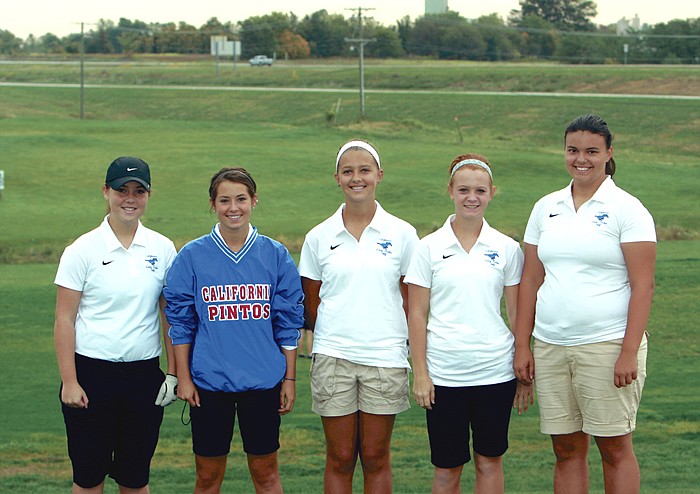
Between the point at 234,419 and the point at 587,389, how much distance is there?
1403mm

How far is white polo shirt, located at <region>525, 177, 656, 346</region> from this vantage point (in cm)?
407

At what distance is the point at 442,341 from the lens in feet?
13.8

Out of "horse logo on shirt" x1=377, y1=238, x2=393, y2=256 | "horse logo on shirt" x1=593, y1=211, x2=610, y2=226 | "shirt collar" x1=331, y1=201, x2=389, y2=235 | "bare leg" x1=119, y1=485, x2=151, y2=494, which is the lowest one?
"bare leg" x1=119, y1=485, x2=151, y2=494

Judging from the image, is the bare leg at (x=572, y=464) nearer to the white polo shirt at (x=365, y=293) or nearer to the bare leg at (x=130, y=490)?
the white polo shirt at (x=365, y=293)

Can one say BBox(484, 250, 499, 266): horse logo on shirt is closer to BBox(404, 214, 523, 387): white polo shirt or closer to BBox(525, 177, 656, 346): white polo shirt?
BBox(404, 214, 523, 387): white polo shirt

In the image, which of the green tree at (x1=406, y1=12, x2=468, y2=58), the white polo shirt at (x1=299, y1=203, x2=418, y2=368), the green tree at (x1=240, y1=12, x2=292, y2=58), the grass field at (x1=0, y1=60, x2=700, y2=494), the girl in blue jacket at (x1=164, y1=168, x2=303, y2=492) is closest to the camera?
the girl in blue jacket at (x1=164, y1=168, x2=303, y2=492)

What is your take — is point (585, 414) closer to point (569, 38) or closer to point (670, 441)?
point (670, 441)

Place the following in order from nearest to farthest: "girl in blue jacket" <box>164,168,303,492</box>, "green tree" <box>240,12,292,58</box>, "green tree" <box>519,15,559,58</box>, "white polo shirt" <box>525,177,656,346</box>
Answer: "white polo shirt" <box>525,177,656,346</box> → "girl in blue jacket" <box>164,168,303,492</box> → "green tree" <box>519,15,559,58</box> → "green tree" <box>240,12,292,58</box>

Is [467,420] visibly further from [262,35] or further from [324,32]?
[324,32]

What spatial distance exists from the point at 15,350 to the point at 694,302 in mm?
6490

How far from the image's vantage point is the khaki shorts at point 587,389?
4145mm

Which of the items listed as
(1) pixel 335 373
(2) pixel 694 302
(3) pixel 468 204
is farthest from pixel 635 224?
(2) pixel 694 302

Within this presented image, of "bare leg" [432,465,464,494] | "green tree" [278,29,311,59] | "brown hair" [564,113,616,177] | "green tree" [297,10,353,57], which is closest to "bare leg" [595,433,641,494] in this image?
"bare leg" [432,465,464,494]

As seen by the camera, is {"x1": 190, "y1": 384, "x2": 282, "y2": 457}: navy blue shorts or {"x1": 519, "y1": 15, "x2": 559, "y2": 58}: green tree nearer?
{"x1": 190, "y1": 384, "x2": 282, "y2": 457}: navy blue shorts
